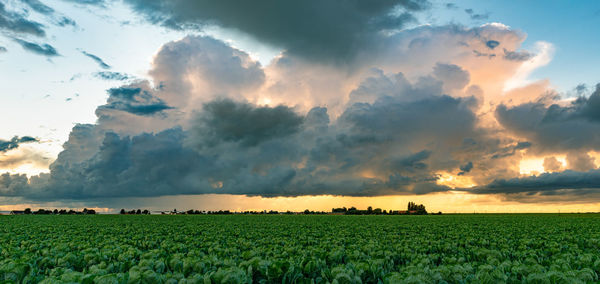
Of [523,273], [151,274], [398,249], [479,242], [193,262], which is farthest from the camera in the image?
[479,242]

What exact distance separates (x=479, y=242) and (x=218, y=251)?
21.7 metres

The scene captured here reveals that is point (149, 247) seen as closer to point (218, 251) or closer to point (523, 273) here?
point (218, 251)

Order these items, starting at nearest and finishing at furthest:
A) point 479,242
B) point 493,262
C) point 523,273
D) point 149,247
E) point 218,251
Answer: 1. point 523,273
2. point 493,262
3. point 218,251
4. point 149,247
5. point 479,242

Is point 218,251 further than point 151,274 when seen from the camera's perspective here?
Yes

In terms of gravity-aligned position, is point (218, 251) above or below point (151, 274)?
below

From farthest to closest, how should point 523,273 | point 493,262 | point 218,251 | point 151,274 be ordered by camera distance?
1. point 218,251
2. point 493,262
3. point 523,273
4. point 151,274

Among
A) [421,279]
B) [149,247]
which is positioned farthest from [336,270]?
[149,247]

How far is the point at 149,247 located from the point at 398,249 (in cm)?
1783

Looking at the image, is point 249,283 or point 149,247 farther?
point 149,247

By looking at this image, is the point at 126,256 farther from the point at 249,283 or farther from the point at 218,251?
the point at 249,283

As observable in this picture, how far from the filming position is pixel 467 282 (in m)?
8.11

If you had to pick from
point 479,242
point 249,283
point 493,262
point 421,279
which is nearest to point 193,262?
point 249,283

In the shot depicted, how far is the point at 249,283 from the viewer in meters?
7.91

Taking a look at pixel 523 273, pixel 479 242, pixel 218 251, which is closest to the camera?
pixel 523 273
